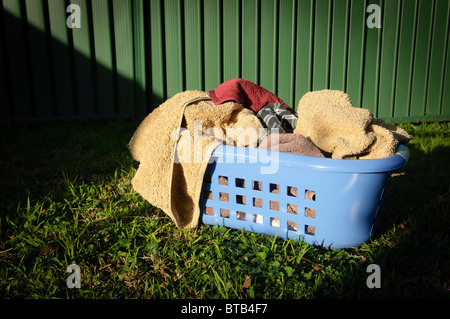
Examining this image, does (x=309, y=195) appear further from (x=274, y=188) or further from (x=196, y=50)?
(x=196, y=50)

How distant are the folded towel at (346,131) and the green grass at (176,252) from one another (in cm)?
41

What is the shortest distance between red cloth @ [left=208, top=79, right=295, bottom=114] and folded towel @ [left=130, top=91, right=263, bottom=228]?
96 mm

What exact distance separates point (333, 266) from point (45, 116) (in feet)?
9.79

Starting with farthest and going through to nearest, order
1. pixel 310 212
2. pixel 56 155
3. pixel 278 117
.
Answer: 1. pixel 56 155
2. pixel 278 117
3. pixel 310 212

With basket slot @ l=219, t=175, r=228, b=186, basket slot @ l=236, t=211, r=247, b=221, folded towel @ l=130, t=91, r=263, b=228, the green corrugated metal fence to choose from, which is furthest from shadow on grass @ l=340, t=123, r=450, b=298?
the green corrugated metal fence

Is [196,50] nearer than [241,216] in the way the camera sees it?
No

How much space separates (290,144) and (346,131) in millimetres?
239

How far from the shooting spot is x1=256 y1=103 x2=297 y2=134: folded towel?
190 centimetres

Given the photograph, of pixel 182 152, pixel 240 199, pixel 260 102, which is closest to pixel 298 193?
pixel 240 199

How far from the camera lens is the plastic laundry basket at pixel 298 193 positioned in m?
1.42

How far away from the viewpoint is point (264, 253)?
5.05 ft

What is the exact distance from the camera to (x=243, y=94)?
206 cm

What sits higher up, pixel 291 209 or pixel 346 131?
pixel 346 131
